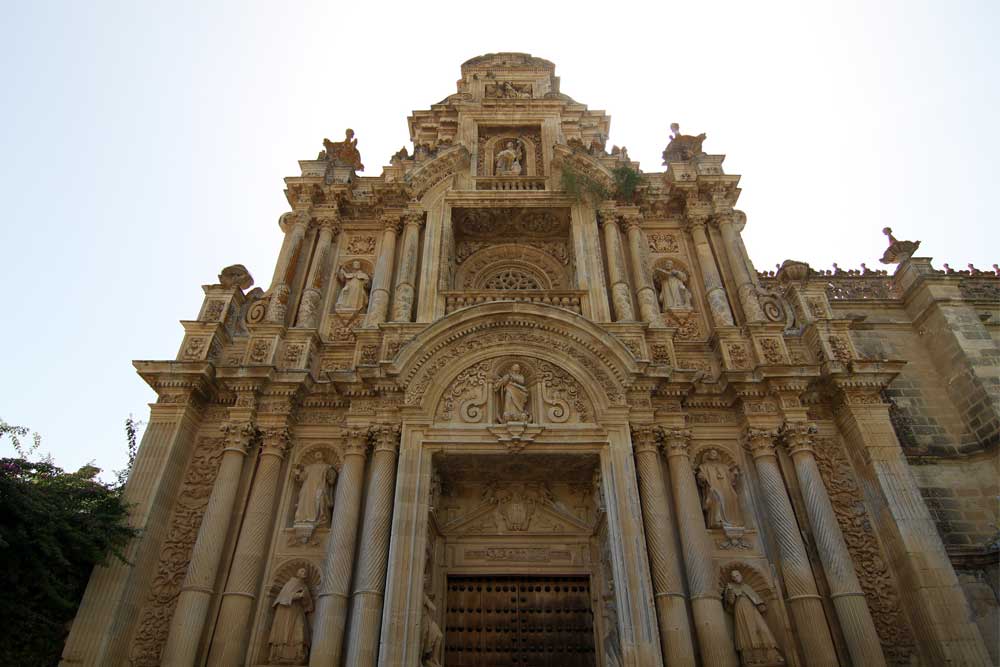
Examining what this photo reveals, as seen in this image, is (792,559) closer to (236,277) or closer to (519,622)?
(519,622)

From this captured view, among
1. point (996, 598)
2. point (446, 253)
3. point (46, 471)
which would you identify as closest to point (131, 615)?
point (46, 471)

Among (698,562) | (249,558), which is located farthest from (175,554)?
(698,562)

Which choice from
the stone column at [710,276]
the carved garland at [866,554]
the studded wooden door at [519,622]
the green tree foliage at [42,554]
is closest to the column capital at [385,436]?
the studded wooden door at [519,622]

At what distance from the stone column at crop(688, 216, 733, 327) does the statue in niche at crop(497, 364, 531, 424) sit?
437 cm

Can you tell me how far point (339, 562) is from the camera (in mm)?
9148

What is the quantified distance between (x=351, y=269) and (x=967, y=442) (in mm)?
13781

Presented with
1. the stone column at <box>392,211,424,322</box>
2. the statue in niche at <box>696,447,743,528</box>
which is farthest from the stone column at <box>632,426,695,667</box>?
the stone column at <box>392,211,424,322</box>

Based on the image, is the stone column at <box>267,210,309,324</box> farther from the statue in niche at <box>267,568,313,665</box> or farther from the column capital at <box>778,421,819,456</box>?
the column capital at <box>778,421,819,456</box>

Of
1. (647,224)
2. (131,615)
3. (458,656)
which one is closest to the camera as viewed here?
(131,615)

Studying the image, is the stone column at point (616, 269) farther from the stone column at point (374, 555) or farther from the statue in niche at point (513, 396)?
the stone column at point (374, 555)

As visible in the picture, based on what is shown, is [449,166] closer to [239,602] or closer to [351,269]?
[351,269]

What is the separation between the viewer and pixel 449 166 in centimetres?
1497

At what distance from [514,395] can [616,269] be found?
4.07m

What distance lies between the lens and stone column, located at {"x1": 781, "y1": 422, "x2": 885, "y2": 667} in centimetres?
856
